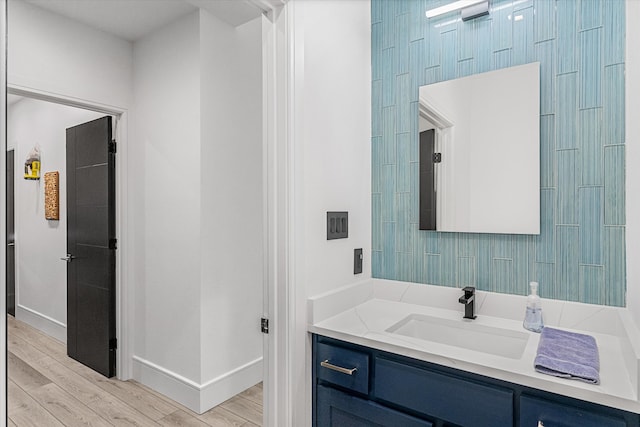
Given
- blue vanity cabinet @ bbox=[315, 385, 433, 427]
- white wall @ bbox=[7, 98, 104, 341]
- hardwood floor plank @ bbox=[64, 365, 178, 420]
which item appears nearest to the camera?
blue vanity cabinet @ bbox=[315, 385, 433, 427]

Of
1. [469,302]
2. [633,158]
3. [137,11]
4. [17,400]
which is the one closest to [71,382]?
[17,400]

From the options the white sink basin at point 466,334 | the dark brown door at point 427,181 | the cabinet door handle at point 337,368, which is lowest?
the cabinet door handle at point 337,368

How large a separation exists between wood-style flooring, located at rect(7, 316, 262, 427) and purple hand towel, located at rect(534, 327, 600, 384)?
1.78m

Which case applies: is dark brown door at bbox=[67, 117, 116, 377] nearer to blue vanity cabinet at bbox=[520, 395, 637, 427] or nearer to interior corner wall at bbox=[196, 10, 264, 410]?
interior corner wall at bbox=[196, 10, 264, 410]

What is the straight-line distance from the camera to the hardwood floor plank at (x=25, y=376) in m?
2.82

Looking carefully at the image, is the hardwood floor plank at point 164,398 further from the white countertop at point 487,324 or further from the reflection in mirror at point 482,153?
the reflection in mirror at point 482,153

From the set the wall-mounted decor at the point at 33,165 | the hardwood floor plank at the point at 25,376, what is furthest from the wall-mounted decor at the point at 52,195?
the hardwood floor plank at the point at 25,376

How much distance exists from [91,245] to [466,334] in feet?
9.39

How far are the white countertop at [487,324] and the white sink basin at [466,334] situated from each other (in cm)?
3

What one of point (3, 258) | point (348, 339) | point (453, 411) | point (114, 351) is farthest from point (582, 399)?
point (114, 351)

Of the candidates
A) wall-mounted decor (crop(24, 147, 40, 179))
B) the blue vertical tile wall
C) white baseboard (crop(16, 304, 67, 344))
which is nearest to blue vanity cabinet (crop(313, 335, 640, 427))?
the blue vertical tile wall

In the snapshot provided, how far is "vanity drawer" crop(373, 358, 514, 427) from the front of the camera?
1089mm

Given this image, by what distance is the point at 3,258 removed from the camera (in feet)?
2.43

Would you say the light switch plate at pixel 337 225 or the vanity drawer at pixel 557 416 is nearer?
the vanity drawer at pixel 557 416
